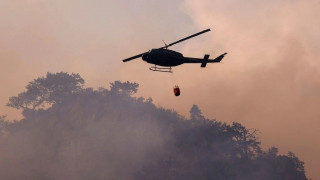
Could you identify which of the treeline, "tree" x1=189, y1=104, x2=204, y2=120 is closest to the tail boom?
the treeline

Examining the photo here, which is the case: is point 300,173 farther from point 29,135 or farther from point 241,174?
point 29,135

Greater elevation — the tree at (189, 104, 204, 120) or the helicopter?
the tree at (189, 104, 204, 120)

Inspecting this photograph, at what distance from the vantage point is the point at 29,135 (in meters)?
80.1

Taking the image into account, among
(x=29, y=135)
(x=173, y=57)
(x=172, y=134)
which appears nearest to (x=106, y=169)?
(x=172, y=134)

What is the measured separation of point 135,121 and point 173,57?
176ft

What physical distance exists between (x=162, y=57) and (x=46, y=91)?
74.5m

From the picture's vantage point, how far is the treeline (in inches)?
2726

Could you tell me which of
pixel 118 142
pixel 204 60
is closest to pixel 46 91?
pixel 118 142

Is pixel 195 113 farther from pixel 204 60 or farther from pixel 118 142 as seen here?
pixel 204 60

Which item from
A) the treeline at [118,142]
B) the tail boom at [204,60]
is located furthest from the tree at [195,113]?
Result: the tail boom at [204,60]

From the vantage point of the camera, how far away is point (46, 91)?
93.9 meters

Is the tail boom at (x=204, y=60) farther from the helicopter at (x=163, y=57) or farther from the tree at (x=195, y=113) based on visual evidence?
the tree at (x=195, y=113)

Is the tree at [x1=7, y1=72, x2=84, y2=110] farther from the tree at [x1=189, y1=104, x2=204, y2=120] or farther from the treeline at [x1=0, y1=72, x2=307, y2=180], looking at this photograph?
the tree at [x1=189, y1=104, x2=204, y2=120]

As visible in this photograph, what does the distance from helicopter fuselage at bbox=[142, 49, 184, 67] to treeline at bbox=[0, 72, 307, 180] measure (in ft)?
147
